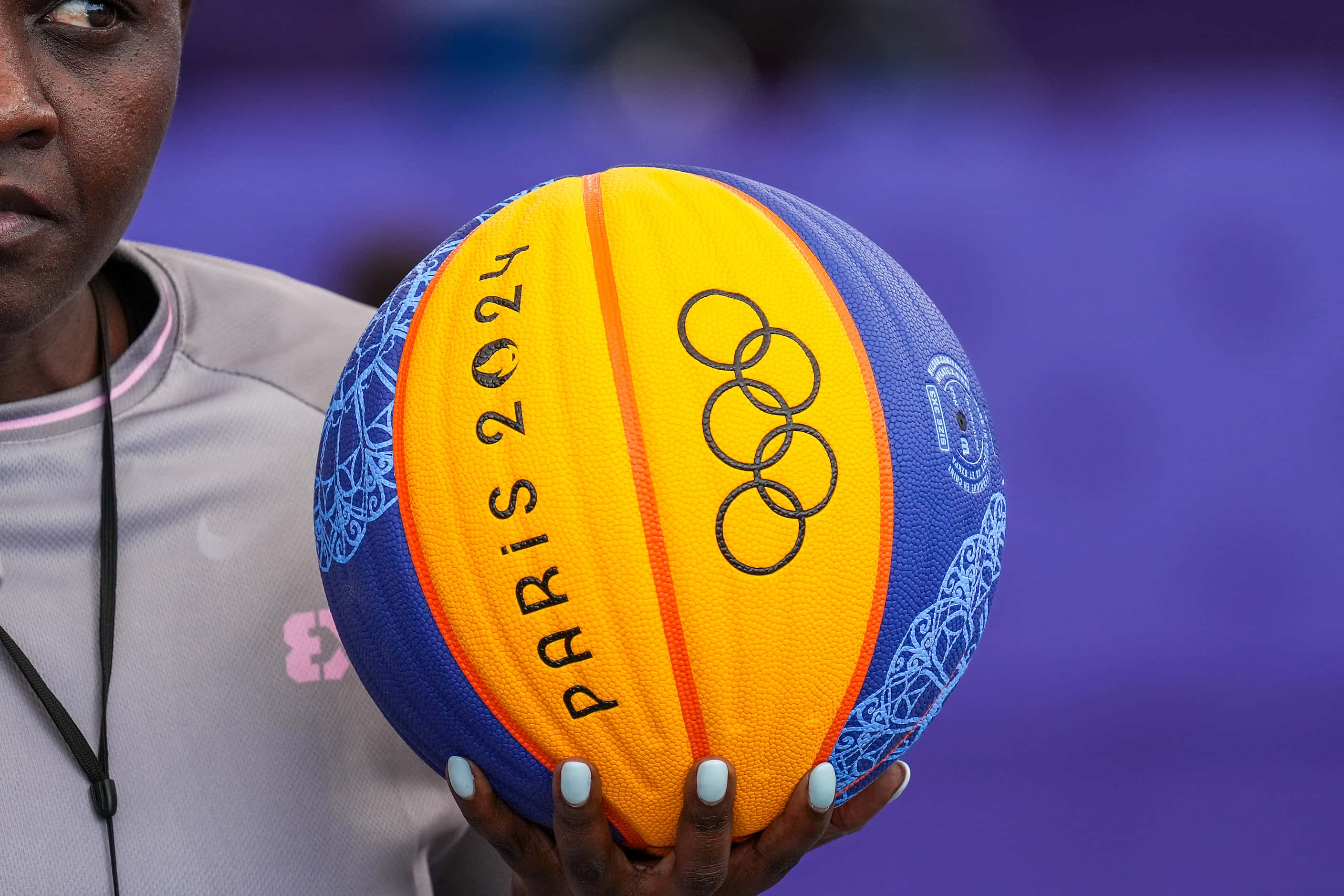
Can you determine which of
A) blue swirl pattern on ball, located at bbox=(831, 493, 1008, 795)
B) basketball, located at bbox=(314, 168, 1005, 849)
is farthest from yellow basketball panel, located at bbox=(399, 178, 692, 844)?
blue swirl pattern on ball, located at bbox=(831, 493, 1008, 795)

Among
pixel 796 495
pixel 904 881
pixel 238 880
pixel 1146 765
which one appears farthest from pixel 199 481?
pixel 1146 765

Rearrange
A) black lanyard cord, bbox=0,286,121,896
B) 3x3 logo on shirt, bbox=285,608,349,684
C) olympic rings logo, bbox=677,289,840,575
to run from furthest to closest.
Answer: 3x3 logo on shirt, bbox=285,608,349,684, black lanyard cord, bbox=0,286,121,896, olympic rings logo, bbox=677,289,840,575

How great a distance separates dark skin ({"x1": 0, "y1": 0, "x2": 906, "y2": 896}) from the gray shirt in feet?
0.39

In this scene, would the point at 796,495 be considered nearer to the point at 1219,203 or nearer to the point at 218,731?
the point at 218,731

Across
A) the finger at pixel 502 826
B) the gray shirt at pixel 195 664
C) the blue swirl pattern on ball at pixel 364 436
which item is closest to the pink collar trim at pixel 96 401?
the gray shirt at pixel 195 664

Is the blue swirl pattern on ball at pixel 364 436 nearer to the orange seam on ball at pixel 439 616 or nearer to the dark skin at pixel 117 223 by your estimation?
the orange seam on ball at pixel 439 616

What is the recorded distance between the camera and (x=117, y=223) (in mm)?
883

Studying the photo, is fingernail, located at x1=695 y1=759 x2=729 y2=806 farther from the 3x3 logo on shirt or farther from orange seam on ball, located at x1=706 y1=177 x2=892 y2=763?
the 3x3 logo on shirt

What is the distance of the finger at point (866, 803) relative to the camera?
2.91 ft

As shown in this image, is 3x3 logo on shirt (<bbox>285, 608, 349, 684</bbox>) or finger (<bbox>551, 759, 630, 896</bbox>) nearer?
finger (<bbox>551, 759, 630, 896</bbox>)

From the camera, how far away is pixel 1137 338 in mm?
2713

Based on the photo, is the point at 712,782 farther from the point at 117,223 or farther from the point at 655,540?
the point at 117,223

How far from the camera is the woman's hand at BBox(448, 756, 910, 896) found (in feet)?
2.50

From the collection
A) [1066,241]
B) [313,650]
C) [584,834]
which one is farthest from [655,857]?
[1066,241]
